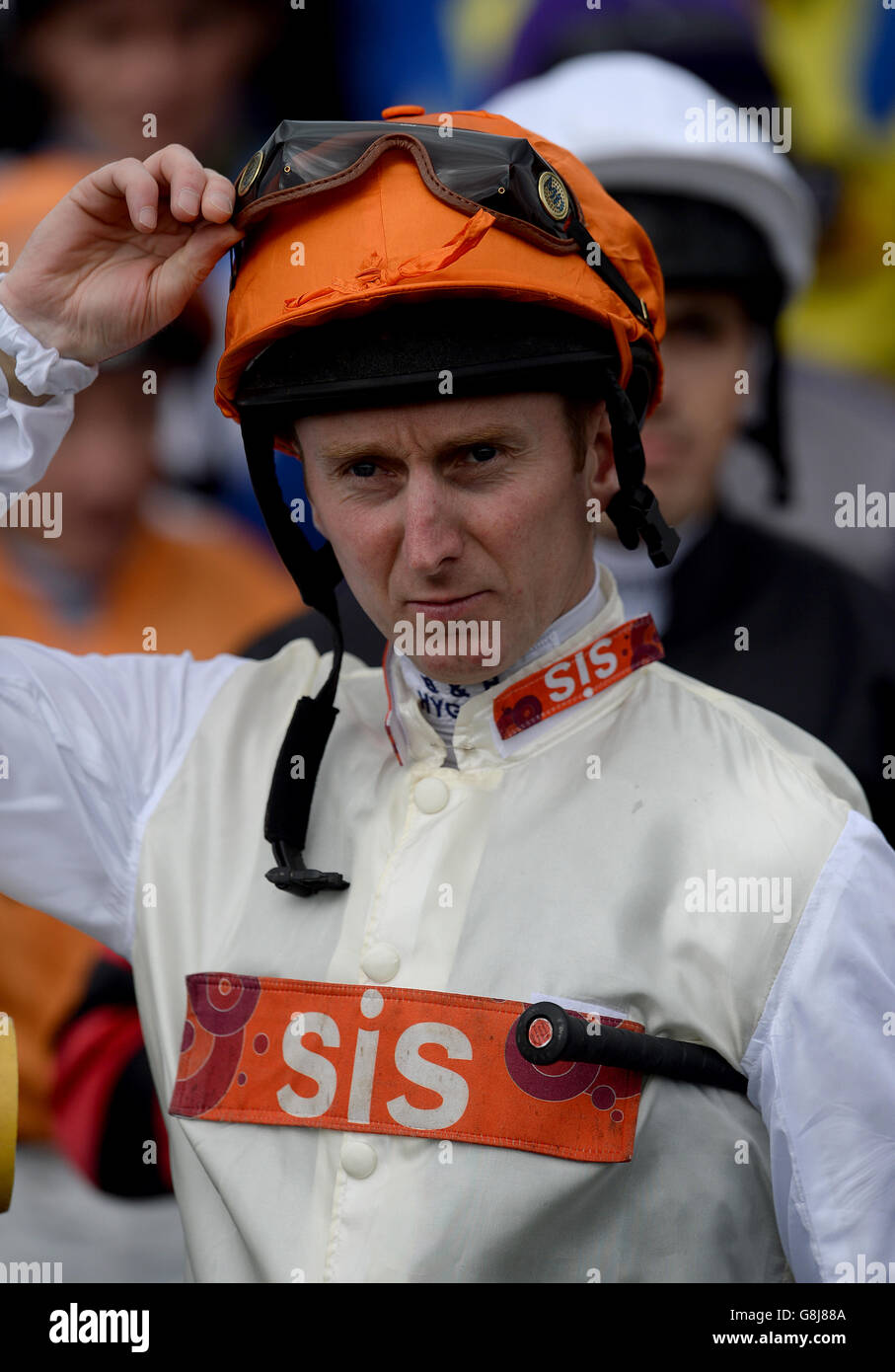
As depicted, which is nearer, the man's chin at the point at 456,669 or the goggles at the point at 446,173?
the goggles at the point at 446,173

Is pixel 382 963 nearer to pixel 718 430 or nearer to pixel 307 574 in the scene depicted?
A: pixel 307 574

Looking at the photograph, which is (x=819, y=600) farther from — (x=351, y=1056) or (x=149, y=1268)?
(x=149, y=1268)

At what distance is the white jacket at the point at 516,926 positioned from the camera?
187 centimetres

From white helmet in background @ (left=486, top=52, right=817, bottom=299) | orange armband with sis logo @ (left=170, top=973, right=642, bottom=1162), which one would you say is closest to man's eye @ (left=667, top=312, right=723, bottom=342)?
white helmet in background @ (left=486, top=52, right=817, bottom=299)

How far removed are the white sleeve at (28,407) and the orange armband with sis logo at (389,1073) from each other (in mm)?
739

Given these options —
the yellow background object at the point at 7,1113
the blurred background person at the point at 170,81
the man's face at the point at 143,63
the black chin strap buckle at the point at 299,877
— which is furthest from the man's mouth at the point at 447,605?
the man's face at the point at 143,63

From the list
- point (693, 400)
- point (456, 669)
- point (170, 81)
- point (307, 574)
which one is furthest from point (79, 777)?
point (170, 81)

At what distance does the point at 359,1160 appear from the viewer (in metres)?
1.92

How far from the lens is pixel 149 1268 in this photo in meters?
3.55

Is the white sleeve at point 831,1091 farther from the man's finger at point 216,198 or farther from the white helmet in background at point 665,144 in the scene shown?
the white helmet in background at point 665,144

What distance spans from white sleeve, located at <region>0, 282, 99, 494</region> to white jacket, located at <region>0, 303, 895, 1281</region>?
275mm
